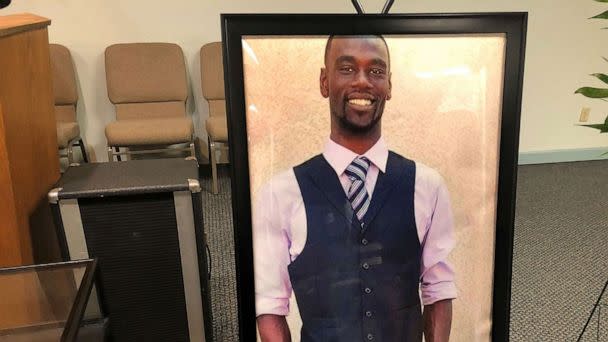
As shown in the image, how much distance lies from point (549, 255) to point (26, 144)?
2.38 meters

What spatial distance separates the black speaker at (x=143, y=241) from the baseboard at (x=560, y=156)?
10.6 ft

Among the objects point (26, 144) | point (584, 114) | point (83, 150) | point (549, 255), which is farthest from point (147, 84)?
point (584, 114)

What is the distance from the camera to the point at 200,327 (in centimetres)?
171

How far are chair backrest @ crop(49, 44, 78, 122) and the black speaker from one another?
1.97 metres

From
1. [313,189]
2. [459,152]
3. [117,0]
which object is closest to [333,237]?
[313,189]

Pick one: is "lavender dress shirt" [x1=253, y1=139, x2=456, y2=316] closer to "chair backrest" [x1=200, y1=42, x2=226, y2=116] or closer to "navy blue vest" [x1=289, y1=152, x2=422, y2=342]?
"navy blue vest" [x1=289, y1=152, x2=422, y2=342]

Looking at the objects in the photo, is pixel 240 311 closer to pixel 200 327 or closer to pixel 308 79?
pixel 308 79

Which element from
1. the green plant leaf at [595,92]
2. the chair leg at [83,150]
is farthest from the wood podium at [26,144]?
the chair leg at [83,150]

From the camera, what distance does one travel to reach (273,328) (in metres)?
1.17

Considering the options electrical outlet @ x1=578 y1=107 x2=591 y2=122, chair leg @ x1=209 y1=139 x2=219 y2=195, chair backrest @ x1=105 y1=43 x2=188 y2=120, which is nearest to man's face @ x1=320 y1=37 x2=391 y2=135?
chair leg @ x1=209 y1=139 x2=219 y2=195

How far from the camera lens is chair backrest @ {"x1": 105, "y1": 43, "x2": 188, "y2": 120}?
11.6 ft

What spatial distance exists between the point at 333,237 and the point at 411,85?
35 cm

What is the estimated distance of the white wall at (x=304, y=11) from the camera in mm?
3545

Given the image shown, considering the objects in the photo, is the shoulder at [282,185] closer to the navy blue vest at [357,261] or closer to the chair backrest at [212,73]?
the navy blue vest at [357,261]
